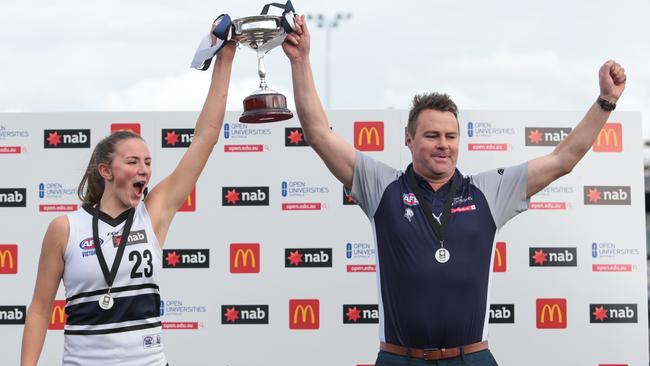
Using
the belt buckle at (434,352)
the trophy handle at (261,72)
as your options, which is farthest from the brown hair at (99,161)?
the belt buckle at (434,352)

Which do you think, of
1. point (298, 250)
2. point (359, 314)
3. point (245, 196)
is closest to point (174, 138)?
point (245, 196)

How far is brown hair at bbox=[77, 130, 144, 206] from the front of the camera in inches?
93.3

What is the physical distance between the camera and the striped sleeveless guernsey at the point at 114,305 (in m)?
2.18

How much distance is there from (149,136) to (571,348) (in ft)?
11.8

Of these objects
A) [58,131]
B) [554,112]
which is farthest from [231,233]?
[554,112]

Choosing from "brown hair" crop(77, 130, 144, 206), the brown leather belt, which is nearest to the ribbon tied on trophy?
"brown hair" crop(77, 130, 144, 206)

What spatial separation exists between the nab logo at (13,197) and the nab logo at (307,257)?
2030 millimetres

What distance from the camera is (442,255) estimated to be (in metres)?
2.50

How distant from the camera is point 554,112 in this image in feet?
17.6

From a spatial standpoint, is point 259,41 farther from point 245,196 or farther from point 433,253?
point 245,196

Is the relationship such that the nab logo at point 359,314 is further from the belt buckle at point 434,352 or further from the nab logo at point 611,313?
the belt buckle at point 434,352

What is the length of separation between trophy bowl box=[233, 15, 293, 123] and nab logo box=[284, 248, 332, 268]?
2.14 meters

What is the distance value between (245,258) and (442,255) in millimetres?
2931

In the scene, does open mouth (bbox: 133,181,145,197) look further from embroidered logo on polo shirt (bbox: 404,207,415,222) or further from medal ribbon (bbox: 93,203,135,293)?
embroidered logo on polo shirt (bbox: 404,207,415,222)
